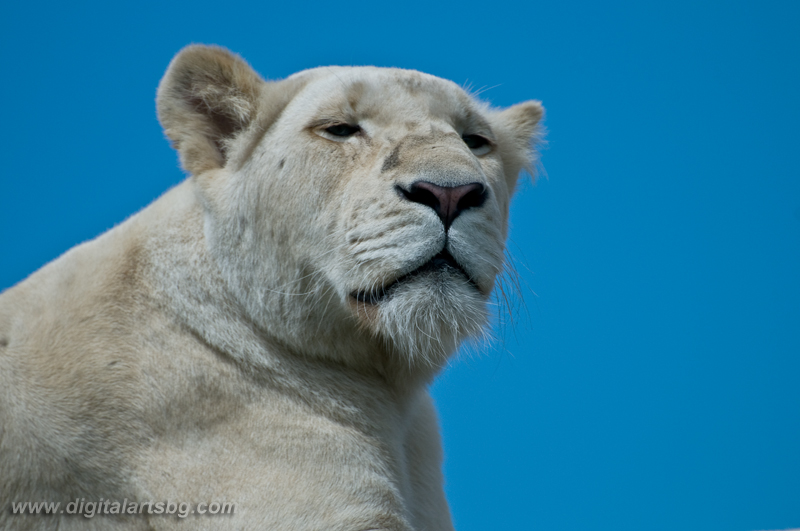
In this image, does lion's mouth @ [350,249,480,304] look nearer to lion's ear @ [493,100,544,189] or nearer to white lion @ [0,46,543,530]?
white lion @ [0,46,543,530]

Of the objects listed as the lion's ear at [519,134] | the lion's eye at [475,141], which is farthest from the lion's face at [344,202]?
the lion's ear at [519,134]

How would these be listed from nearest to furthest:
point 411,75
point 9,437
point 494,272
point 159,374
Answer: point 9,437 < point 159,374 < point 494,272 < point 411,75

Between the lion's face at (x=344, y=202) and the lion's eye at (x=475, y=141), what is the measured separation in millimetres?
129

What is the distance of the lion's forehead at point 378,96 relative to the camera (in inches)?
177

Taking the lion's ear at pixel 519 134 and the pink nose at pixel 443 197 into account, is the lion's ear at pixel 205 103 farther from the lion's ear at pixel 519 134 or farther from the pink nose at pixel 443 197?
the lion's ear at pixel 519 134

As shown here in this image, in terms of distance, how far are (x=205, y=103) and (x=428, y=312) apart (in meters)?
1.81

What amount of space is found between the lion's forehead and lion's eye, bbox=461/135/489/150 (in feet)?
0.48

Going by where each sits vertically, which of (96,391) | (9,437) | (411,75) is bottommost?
(9,437)

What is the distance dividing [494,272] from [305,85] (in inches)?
63.0

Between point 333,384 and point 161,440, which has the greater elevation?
point 333,384

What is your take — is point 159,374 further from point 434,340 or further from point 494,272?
point 494,272

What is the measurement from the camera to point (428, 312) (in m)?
4.07

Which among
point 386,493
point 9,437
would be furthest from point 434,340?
point 9,437

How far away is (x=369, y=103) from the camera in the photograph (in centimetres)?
452
